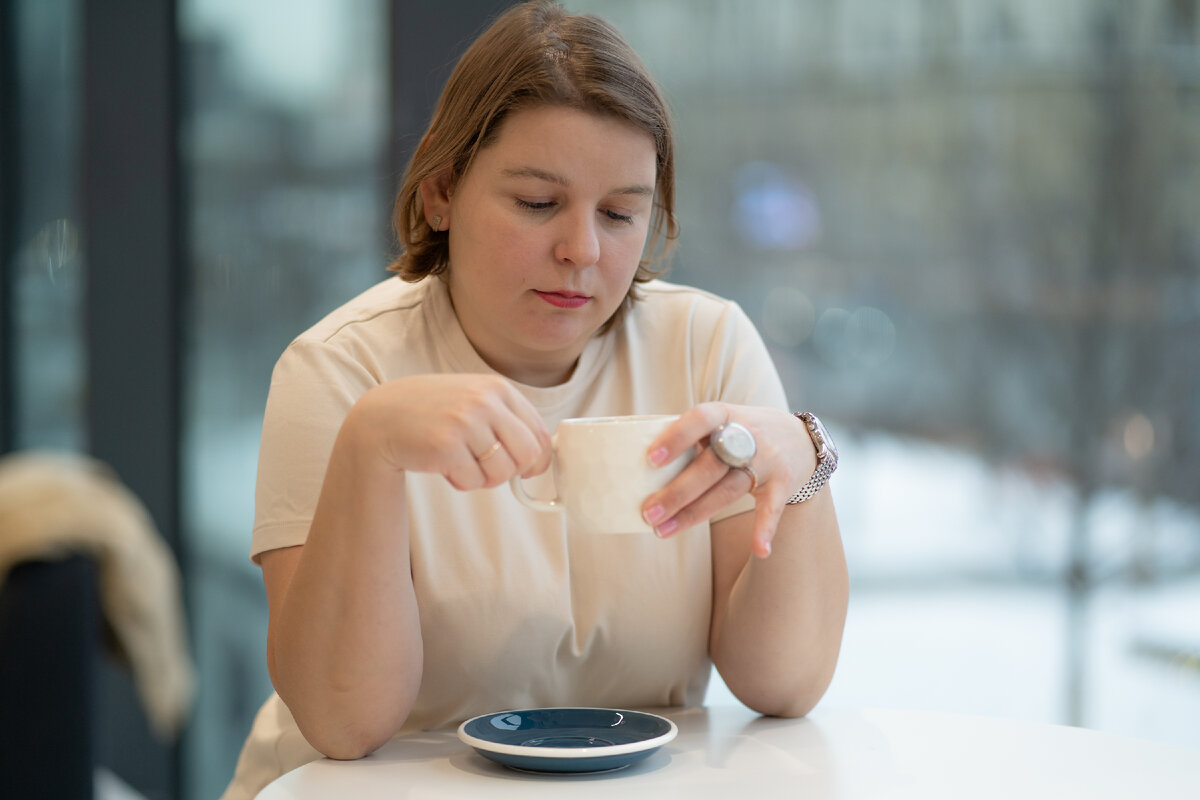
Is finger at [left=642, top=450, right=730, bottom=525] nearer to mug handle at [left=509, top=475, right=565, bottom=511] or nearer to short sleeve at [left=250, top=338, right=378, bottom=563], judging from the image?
mug handle at [left=509, top=475, right=565, bottom=511]

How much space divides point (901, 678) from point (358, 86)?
1.91m

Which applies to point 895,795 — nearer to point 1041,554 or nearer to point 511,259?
point 511,259

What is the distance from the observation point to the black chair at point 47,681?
976mm

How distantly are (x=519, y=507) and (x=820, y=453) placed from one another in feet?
1.21

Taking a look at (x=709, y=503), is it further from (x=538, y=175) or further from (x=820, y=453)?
(x=538, y=175)

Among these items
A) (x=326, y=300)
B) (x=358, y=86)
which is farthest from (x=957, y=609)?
(x=358, y=86)

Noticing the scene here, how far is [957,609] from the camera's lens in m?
2.91

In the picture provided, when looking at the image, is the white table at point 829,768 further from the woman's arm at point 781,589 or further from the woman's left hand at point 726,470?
the woman's left hand at point 726,470

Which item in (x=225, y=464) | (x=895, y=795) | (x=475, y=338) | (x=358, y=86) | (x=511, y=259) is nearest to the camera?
(x=895, y=795)

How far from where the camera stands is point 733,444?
987mm

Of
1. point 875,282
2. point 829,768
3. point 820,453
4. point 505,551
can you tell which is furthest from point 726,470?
point 875,282

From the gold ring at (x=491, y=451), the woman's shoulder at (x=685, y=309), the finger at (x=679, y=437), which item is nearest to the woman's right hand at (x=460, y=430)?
the gold ring at (x=491, y=451)

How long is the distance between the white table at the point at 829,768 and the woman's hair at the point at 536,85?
0.63 m

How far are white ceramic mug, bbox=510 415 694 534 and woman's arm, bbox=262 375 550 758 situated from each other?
1.7 inches
